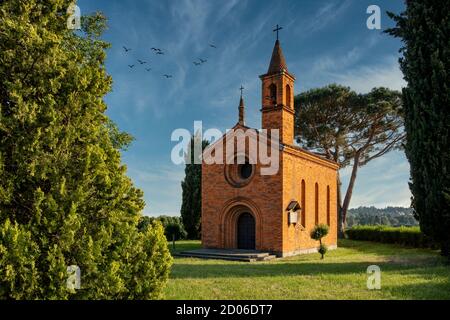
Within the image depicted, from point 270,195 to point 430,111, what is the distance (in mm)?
9111

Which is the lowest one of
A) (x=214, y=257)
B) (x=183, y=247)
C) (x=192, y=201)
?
(x=183, y=247)

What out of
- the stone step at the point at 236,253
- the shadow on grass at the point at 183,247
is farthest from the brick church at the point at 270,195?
the shadow on grass at the point at 183,247

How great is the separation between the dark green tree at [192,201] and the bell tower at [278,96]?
1270cm

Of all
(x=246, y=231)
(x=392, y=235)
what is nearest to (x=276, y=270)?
(x=246, y=231)

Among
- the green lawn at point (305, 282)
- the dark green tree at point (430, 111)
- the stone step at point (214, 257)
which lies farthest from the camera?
the stone step at point (214, 257)

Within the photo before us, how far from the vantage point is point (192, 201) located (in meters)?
33.7

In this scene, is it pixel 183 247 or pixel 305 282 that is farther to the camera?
pixel 183 247

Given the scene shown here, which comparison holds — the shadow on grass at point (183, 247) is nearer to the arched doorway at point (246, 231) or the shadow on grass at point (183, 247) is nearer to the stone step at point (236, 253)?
the stone step at point (236, 253)

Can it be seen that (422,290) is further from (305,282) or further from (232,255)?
(232,255)

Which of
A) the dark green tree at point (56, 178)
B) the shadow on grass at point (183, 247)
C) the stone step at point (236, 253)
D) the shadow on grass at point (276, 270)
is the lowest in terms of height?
the shadow on grass at point (183, 247)

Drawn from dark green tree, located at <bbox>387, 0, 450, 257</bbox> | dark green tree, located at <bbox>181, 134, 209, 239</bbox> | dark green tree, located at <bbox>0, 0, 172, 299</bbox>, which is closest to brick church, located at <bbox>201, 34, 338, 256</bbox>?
dark green tree, located at <bbox>387, 0, 450, 257</bbox>

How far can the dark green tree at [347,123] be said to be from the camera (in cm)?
3438

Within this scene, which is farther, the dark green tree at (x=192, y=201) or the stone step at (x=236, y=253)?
the dark green tree at (x=192, y=201)

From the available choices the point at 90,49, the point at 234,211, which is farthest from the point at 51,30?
the point at 234,211
